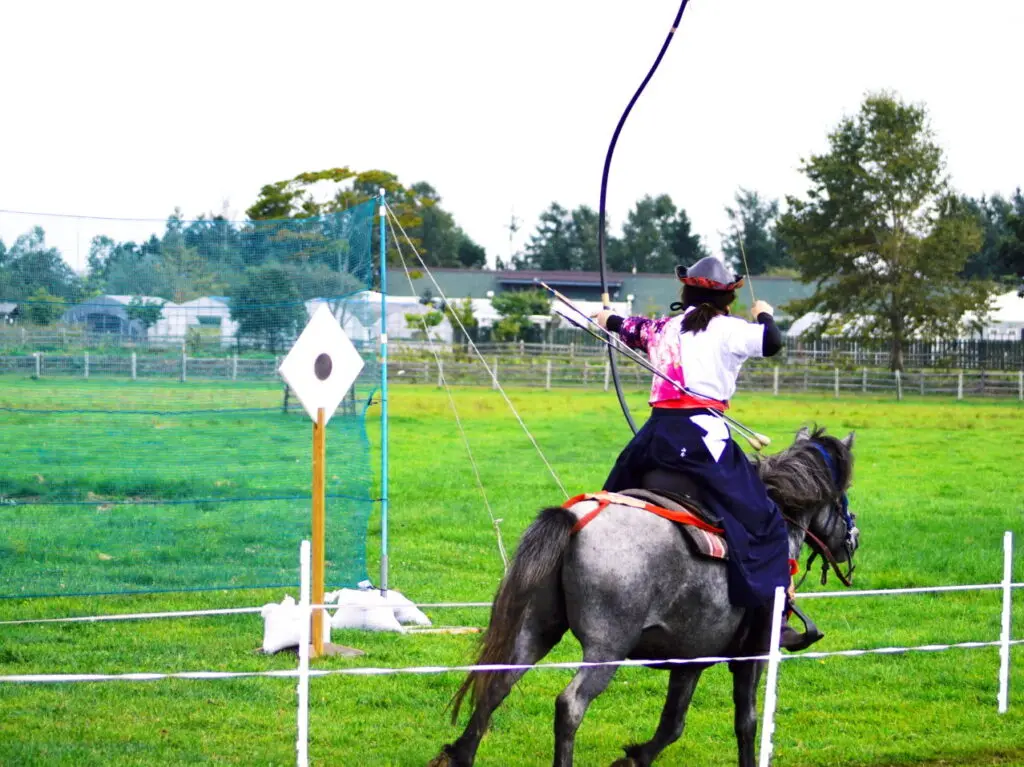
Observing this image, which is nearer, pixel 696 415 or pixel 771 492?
pixel 696 415

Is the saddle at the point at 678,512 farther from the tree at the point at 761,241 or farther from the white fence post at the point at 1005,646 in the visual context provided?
the tree at the point at 761,241

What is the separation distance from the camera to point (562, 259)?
9362 centimetres

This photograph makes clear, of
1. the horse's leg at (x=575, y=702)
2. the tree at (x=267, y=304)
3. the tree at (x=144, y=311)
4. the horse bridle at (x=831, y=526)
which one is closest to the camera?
the horse's leg at (x=575, y=702)

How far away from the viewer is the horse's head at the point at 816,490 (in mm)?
6332

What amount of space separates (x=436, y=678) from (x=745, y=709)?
2.50 m

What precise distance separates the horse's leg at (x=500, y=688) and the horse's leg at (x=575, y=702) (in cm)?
20

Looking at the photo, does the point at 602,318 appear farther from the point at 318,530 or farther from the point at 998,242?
the point at 998,242

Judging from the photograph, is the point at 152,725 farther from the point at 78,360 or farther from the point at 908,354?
the point at 908,354

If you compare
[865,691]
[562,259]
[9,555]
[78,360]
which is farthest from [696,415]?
[562,259]

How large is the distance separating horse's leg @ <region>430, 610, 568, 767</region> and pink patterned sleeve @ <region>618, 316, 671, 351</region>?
4.42 feet

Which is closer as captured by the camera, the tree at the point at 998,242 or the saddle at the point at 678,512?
the saddle at the point at 678,512

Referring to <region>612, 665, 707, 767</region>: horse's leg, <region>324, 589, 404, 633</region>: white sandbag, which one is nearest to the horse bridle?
<region>612, 665, 707, 767</region>: horse's leg

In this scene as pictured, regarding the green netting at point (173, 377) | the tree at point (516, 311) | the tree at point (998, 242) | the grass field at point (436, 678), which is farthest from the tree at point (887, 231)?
the green netting at point (173, 377)

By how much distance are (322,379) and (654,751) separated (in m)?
3.39
